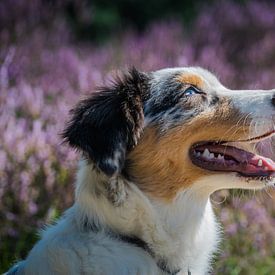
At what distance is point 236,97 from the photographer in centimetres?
386

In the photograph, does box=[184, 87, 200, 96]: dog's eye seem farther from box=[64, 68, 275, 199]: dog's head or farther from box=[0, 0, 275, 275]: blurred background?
box=[0, 0, 275, 275]: blurred background

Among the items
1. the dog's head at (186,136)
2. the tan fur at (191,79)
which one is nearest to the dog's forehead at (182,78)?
the tan fur at (191,79)

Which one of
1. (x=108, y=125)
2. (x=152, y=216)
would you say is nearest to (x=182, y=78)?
(x=108, y=125)

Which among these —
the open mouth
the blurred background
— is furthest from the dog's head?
the blurred background

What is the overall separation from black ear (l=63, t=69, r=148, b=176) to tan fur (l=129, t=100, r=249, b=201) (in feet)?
0.35

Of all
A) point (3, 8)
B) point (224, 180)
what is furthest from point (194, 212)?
point (3, 8)

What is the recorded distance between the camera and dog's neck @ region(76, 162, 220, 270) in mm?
3545

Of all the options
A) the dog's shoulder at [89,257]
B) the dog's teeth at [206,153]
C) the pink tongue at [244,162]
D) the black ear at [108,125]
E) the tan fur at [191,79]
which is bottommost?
the dog's shoulder at [89,257]

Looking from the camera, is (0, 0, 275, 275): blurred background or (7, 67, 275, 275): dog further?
(0, 0, 275, 275): blurred background

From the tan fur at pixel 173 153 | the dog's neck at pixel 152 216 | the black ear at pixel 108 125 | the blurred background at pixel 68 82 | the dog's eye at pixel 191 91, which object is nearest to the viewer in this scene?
the black ear at pixel 108 125

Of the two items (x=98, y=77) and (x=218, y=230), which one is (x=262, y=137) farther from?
(x=98, y=77)

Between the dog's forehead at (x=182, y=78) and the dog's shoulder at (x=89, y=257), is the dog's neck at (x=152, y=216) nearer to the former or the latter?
the dog's shoulder at (x=89, y=257)

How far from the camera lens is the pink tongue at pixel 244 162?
3.70 metres

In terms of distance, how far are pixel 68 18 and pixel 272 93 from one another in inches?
338
